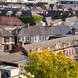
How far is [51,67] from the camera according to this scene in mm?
33281

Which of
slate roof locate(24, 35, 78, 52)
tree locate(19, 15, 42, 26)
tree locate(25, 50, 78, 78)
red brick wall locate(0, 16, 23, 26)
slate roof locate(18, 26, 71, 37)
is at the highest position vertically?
tree locate(19, 15, 42, 26)

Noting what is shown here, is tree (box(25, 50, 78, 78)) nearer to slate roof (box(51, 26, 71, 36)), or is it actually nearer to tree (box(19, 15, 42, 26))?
slate roof (box(51, 26, 71, 36))

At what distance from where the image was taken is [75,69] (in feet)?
111

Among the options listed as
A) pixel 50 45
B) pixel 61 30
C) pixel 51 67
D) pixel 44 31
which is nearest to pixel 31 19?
pixel 61 30

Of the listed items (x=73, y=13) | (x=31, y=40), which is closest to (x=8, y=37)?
(x=31, y=40)

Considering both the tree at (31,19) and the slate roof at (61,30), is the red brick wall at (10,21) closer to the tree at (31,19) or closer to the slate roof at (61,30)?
the tree at (31,19)

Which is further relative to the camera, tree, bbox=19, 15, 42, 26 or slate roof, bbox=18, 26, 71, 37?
tree, bbox=19, 15, 42, 26

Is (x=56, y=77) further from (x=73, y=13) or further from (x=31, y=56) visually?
(x=73, y=13)

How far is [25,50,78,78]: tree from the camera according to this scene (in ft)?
109

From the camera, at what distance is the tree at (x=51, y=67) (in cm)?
3319

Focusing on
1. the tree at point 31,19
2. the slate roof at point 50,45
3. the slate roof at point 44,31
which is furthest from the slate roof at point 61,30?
the tree at point 31,19

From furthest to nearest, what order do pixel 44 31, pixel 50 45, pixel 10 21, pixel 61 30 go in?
pixel 10 21 → pixel 61 30 → pixel 44 31 → pixel 50 45

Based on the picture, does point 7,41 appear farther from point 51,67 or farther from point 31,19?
point 51,67

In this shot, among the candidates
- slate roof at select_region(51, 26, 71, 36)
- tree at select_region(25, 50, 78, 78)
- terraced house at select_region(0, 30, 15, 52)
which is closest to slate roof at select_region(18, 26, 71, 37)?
slate roof at select_region(51, 26, 71, 36)
